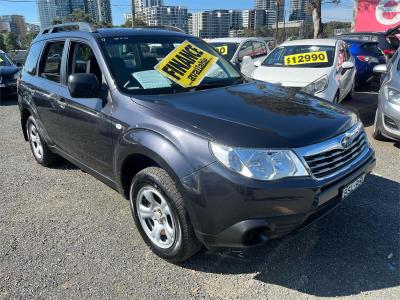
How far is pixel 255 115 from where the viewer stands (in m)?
2.71

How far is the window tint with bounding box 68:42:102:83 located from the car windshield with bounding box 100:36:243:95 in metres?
0.17

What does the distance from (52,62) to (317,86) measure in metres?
4.35

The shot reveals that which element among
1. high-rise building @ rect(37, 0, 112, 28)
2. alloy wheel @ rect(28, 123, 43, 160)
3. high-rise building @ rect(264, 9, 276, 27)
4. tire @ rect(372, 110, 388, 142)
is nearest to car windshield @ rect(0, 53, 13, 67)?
alloy wheel @ rect(28, 123, 43, 160)

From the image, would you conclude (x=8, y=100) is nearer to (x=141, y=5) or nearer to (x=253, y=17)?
(x=141, y=5)

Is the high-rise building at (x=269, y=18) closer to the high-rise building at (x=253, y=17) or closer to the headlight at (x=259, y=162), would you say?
the high-rise building at (x=253, y=17)

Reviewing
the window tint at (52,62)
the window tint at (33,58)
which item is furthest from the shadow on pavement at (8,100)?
the window tint at (52,62)

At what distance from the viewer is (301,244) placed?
3074 millimetres

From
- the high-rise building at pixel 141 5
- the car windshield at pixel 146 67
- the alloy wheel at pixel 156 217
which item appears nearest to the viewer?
the alloy wheel at pixel 156 217

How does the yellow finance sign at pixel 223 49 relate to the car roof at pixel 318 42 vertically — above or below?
below

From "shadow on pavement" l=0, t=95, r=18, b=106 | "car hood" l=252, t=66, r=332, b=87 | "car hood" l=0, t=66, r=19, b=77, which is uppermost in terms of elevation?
"car hood" l=252, t=66, r=332, b=87

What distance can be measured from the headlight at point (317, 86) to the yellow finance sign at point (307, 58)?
0.82 metres

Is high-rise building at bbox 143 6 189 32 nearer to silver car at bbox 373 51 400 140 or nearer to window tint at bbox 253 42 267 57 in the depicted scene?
window tint at bbox 253 42 267 57

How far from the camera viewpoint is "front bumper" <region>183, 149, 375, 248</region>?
2262 mm

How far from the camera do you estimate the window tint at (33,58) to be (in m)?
4.63
